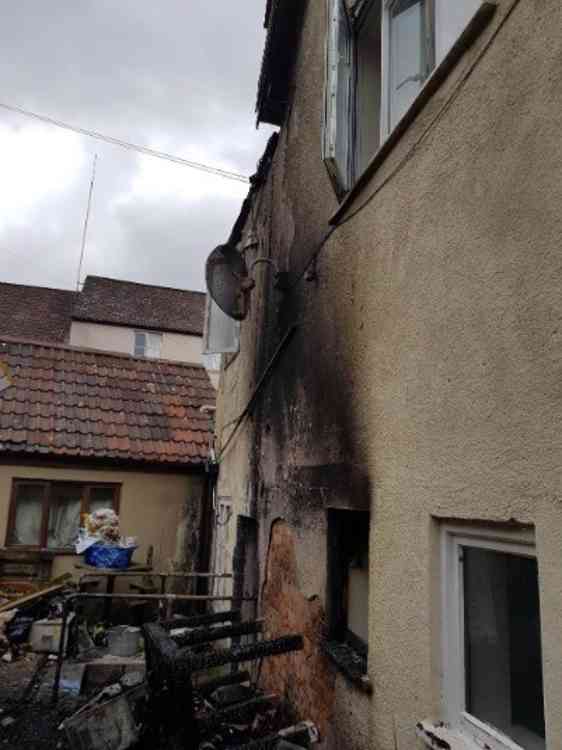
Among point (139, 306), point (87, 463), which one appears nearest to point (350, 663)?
point (87, 463)

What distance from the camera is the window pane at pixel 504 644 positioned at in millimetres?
2094

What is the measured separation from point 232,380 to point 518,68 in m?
7.07

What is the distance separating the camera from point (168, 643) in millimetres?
3506

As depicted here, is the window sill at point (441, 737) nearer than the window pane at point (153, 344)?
Yes

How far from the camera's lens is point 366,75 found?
4.23 metres

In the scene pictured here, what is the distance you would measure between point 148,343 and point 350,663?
24.7 m

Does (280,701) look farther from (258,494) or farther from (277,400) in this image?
(277,400)

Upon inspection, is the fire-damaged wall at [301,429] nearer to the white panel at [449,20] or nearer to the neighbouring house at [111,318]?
the white panel at [449,20]

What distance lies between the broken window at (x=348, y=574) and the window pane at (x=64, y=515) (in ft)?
25.0

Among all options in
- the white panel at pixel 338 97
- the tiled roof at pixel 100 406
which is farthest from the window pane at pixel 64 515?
the white panel at pixel 338 97

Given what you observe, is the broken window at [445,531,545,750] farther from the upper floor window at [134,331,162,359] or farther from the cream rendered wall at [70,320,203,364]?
the upper floor window at [134,331,162,359]

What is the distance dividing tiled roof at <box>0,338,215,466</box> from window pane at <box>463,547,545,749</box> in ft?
28.3

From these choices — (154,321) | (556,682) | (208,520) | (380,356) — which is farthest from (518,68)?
(154,321)

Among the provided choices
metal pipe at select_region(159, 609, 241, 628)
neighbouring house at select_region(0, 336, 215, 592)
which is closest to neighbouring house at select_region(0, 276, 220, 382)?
neighbouring house at select_region(0, 336, 215, 592)
